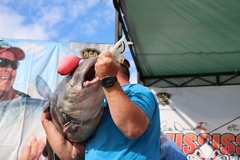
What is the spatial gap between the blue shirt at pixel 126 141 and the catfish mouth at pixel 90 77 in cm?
21

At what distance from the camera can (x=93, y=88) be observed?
1.19 meters

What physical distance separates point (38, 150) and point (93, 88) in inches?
145

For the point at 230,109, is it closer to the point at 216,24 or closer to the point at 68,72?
the point at 216,24

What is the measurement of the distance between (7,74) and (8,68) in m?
0.10

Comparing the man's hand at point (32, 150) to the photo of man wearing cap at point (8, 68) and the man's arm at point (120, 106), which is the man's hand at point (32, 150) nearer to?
the photo of man wearing cap at point (8, 68)

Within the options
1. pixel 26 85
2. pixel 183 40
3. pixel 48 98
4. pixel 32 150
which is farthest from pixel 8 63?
pixel 183 40

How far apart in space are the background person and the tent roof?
3.09 metres

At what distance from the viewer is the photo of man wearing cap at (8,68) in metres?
4.72

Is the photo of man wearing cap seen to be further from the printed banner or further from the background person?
the background person

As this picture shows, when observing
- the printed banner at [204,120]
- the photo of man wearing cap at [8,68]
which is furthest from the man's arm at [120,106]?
the printed banner at [204,120]

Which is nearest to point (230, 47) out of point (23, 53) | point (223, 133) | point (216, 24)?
point (216, 24)

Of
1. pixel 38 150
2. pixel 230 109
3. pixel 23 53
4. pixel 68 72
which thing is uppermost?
pixel 23 53

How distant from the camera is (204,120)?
6.01m

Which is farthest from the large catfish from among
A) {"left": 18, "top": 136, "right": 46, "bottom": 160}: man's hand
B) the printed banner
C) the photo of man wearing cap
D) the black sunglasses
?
the printed banner
